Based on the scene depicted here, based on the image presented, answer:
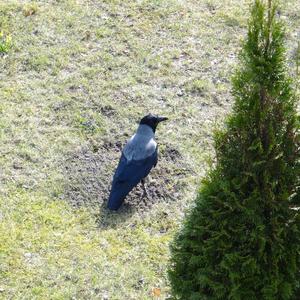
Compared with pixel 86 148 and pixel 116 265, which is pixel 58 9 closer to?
pixel 86 148

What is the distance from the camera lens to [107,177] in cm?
705

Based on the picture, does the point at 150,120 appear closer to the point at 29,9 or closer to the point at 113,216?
the point at 113,216

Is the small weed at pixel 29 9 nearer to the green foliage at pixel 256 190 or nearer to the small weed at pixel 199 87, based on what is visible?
the small weed at pixel 199 87

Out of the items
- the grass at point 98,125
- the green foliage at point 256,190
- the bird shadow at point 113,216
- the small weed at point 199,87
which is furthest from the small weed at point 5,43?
the green foliage at point 256,190

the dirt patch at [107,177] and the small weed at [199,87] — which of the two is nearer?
the dirt patch at [107,177]

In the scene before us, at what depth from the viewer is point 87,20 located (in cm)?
993

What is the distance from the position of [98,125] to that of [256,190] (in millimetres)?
4357

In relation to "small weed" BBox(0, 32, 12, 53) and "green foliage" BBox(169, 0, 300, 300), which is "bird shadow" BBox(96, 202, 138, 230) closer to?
"green foliage" BBox(169, 0, 300, 300)

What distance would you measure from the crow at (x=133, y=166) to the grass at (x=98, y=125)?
223 mm

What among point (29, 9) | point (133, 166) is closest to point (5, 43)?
point (29, 9)

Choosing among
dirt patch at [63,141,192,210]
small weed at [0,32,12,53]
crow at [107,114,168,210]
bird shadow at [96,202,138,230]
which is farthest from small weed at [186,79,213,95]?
small weed at [0,32,12,53]

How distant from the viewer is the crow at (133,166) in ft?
21.5

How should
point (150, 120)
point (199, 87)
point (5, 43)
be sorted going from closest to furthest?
point (150, 120) → point (199, 87) → point (5, 43)

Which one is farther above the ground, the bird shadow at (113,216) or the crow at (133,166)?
the crow at (133,166)
